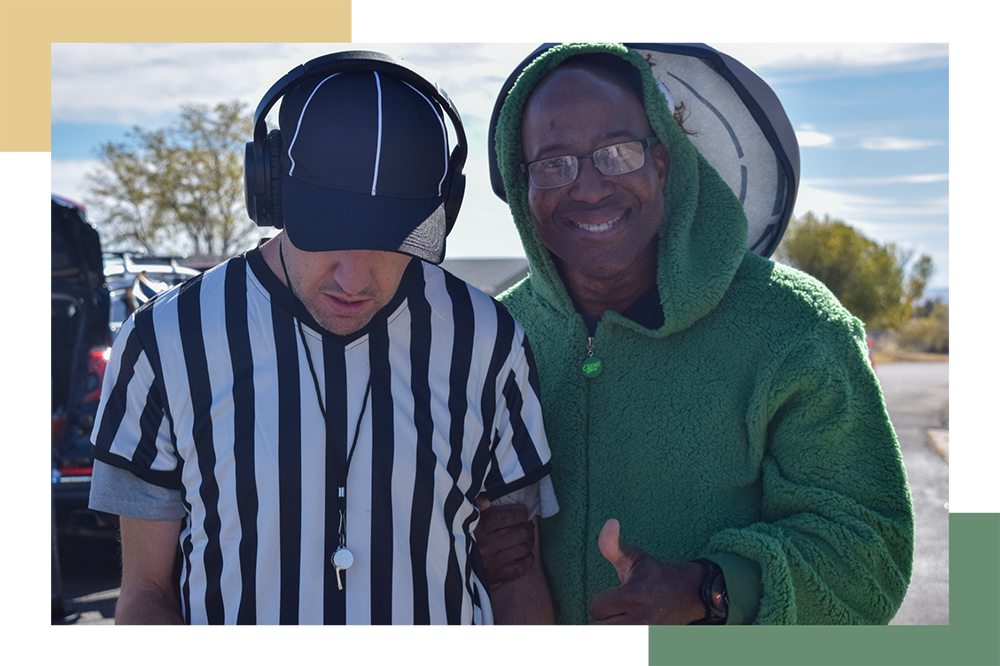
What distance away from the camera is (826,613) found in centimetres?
182

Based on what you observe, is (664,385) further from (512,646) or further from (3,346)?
(3,346)

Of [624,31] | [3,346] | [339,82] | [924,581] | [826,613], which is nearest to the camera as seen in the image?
[339,82]

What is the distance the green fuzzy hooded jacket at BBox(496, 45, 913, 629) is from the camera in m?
1.82

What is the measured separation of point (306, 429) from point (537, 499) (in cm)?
60

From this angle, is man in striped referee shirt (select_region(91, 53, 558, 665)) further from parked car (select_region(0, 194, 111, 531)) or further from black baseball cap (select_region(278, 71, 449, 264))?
parked car (select_region(0, 194, 111, 531))

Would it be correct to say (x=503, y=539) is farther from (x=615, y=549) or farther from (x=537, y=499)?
(x=615, y=549)

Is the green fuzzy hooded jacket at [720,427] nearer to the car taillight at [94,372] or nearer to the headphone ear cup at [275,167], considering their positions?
the headphone ear cup at [275,167]

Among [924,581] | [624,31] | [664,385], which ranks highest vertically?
[624,31]

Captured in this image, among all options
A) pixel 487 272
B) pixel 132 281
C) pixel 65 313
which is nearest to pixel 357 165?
pixel 65 313

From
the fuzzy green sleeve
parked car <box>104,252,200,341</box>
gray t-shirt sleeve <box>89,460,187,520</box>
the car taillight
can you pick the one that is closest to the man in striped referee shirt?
gray t-shirt sleeve <box>89,460,187,520</box>

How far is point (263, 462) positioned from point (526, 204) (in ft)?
3.51

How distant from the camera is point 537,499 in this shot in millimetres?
1910

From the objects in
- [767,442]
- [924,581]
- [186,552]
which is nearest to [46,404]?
[186,552]

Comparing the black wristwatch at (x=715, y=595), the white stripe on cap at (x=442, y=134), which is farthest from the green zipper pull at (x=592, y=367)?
the white stripe on cap at (x=442, y=134)
